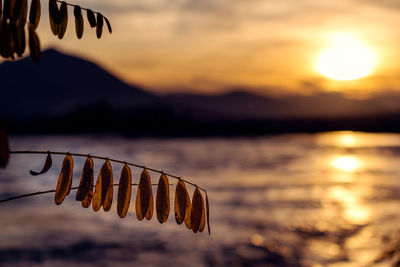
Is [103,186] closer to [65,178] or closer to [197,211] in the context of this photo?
[65,178]

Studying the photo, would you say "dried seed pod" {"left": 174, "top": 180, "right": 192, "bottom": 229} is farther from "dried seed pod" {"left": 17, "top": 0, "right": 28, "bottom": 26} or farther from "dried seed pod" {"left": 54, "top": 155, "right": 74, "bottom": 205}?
"dried seed pod" {"left": 17, "top": 0, "right": 28, "bottom": 26}

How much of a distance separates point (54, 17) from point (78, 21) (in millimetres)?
134

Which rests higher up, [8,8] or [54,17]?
[54,17]

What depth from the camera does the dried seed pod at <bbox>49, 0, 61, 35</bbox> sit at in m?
1.85

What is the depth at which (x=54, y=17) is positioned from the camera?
1.85 m

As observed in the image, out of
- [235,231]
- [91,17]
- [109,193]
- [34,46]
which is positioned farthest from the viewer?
[235,231]

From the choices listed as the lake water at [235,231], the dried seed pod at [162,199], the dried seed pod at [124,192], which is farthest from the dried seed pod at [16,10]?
the lake water at [235,231]

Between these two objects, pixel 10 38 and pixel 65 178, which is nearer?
pixel 10 38

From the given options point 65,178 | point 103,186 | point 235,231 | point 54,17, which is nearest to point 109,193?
point 103,186

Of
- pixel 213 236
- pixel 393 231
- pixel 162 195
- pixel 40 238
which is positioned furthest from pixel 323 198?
pixel 162 195

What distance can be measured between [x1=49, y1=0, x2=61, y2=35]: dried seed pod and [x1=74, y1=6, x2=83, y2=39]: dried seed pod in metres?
0.10

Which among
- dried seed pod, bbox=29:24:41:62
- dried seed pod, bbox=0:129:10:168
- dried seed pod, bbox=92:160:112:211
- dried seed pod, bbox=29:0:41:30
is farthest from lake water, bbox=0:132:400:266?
dried seed pod, bbox=0:129:10:168

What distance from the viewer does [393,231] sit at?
86.4ft

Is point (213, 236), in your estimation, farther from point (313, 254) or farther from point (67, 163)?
point (67, 163)
